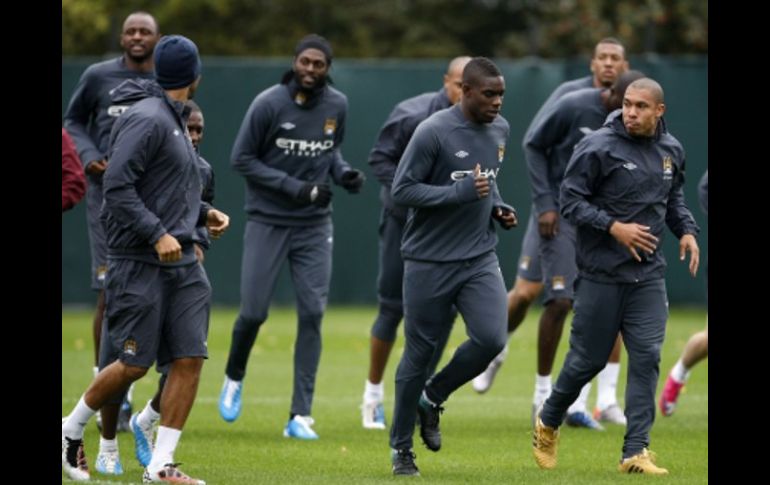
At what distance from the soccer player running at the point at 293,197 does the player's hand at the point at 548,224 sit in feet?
4.18

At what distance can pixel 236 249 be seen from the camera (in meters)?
21.2

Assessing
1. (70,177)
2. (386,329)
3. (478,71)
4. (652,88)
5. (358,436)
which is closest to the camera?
(478,71)

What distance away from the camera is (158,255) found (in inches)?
340

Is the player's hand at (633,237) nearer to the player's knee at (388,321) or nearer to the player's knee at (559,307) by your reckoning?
the player's knee at (559,307)

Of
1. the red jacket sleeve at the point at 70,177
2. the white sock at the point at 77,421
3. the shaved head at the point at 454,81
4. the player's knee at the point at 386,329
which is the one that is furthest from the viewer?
the player's knee at the point at 386,329

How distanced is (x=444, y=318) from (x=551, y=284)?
2.46 meters

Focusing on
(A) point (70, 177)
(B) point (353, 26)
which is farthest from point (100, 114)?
(B) point (353, 26)

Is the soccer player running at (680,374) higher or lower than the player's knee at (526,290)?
lower

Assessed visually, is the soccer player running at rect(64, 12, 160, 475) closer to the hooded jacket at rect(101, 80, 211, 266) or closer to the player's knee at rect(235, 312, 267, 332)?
the player's knee at rect(235, 312, 267, 332)

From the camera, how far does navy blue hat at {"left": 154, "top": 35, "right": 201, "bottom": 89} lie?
347 inches

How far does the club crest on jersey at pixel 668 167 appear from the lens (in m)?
9.90

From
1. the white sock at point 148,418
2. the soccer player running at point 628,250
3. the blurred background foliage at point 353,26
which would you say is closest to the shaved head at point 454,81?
the soccer player running at point 628,250

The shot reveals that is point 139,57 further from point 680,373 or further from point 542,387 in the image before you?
point 680,373

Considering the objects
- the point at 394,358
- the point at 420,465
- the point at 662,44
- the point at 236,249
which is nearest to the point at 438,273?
the point at 420,465
